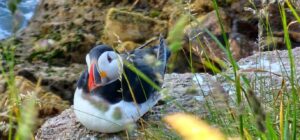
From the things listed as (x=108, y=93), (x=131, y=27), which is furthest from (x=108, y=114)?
(x=131, y=27)

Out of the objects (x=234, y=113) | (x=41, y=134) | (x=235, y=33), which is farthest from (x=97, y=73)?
(x=235, y=33)

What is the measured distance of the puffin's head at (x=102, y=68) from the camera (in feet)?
11.9

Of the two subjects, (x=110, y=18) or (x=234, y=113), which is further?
(x=110, y=18)

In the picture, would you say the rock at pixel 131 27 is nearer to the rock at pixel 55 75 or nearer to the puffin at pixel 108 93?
the rock at pixel 55 75

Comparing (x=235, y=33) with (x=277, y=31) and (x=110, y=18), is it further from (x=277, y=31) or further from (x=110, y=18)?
(x=110, y=18)

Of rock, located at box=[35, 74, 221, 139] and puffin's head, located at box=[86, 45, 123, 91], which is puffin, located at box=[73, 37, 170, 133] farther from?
rock, located at box=[35, 74, 221, 139]

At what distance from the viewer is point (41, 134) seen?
4.26m

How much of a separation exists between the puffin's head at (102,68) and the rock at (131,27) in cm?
261

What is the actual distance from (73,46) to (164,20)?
36.5 inches

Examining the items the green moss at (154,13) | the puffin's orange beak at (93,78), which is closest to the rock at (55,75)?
the green moss at (154,13)

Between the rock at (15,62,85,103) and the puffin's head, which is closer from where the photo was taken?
the puffin's head

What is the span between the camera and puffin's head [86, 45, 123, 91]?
3.64 m

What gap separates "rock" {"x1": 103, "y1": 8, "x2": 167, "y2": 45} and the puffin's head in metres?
2.61

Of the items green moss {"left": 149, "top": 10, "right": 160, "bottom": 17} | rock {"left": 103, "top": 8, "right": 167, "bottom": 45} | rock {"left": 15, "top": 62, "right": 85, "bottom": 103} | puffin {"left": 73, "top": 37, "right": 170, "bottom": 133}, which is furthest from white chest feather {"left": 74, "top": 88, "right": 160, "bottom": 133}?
green moss {"left": 149, "top": 10, "right": 160, "bottom": 17}
